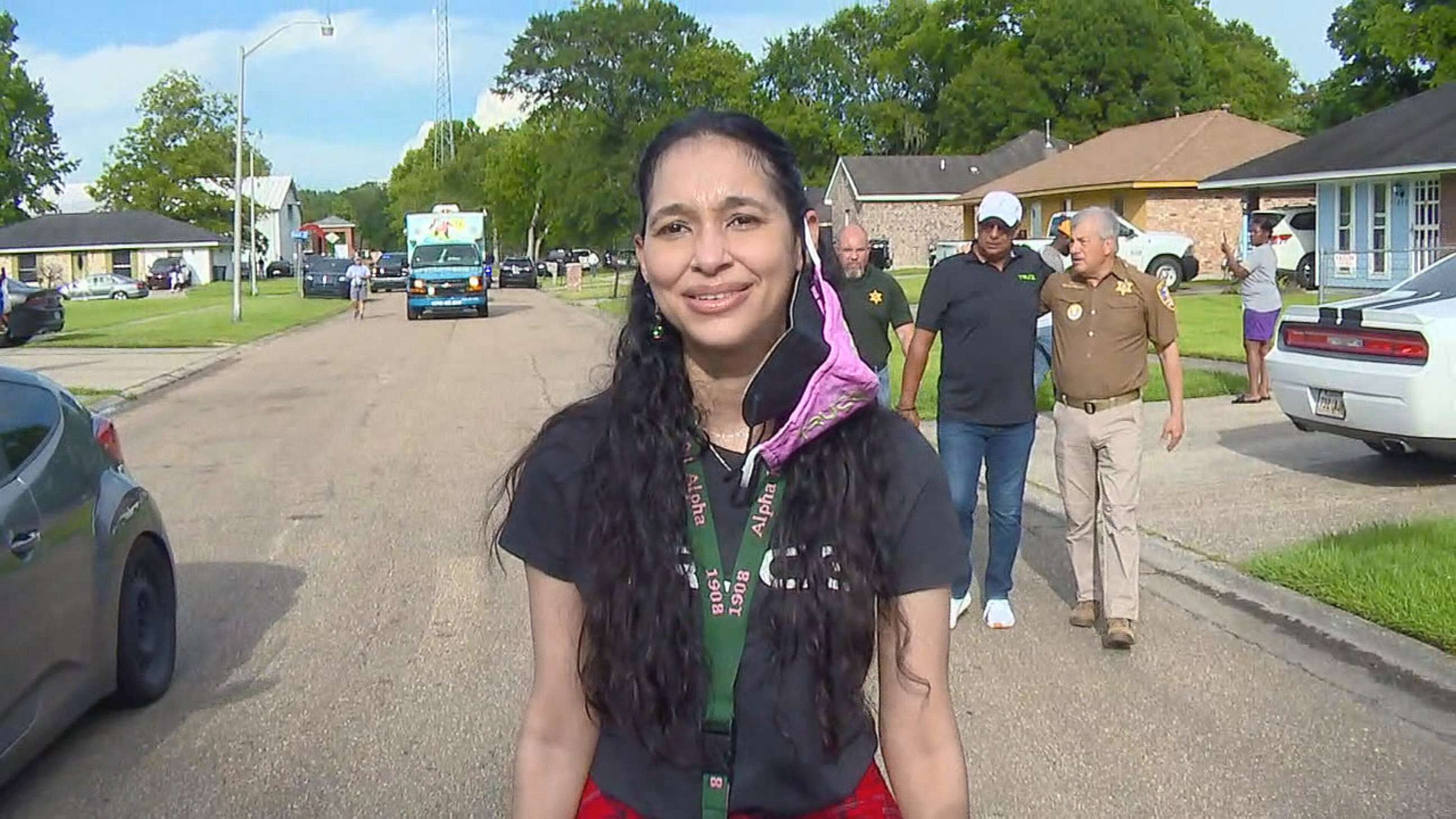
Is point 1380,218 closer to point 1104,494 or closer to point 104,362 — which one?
point 104,362

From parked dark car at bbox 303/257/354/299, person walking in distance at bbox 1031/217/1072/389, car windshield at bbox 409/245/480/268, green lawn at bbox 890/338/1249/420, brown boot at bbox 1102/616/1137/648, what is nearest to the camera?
brown boot at bbox 1102/616/1137/648

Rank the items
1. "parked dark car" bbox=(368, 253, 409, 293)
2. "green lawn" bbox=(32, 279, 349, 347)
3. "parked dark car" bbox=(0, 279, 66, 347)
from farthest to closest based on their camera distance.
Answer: "parked dark car" bbox=(368, 253, 409, 293), "green lawn" bbox=(32, 279, 349, 347), "parked dark car" bbox=(0, 279, 66, 347)

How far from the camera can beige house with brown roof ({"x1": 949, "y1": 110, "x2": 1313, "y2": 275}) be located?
45744 mm

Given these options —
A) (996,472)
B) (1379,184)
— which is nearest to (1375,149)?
(1379,184)

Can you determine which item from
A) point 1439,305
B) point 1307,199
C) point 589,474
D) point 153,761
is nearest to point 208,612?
point 153,761

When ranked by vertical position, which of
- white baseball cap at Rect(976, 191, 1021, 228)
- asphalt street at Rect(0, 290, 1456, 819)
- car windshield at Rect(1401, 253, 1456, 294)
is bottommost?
asphalt street at Rect(0, 290, 1456, 819)

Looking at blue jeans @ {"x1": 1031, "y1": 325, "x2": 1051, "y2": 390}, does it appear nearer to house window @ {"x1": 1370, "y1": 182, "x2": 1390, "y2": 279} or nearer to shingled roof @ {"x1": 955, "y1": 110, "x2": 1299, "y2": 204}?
house window @ {"x1": 1370, "y1": 182, "x2": 1390, "y2": 279}

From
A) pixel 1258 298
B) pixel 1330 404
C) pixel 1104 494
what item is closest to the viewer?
pixel 1104 494

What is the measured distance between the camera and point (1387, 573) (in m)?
7.44

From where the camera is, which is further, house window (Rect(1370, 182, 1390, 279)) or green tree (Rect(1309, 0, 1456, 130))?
green tree (Rect(1309, 0, 1456, 130))

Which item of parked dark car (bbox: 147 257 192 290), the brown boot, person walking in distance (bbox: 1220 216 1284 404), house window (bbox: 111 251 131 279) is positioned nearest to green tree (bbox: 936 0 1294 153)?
parked dark car (bbox: 147 257 192 290)

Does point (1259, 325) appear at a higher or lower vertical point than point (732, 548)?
higher

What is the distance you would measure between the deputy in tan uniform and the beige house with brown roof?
128 feet

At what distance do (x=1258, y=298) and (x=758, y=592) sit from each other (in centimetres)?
1344
